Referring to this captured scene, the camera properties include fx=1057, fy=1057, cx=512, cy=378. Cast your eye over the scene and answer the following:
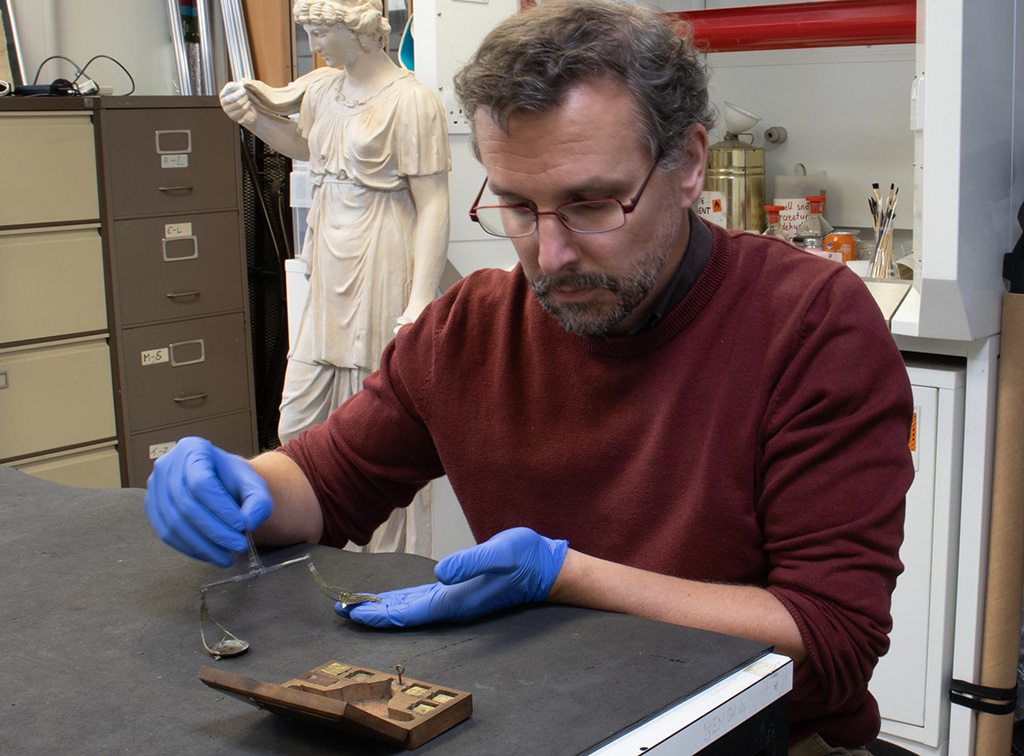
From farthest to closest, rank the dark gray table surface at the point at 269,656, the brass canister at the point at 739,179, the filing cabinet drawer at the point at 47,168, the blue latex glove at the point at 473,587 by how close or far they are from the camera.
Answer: the filing cabinet drawer at the point at 47,168 < the brass canister at the point at 739,179 < the blue latex glove at the point at 473,587 < the dark gray table surface at the point at 269,656

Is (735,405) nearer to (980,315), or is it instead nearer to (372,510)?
(372,510)

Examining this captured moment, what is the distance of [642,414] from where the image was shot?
1.09m

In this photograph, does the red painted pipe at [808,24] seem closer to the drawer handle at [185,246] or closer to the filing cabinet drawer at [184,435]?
the drawer handle at [185,246]

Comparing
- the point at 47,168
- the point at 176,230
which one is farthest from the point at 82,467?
the point at 47,168

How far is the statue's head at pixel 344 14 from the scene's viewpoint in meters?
2.22

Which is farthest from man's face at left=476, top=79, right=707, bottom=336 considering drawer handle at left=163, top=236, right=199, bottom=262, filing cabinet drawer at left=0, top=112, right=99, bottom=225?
drawer handle at left=163, top=236, right=199, bottom=262

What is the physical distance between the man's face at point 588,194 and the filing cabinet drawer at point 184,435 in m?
2.36

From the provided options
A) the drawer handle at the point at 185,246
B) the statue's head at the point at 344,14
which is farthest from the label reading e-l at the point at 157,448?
the statue's head at the point at 344,14

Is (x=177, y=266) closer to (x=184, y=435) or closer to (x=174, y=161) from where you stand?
(x=174, y=161)

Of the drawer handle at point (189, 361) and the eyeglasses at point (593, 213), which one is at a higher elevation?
the eyeglasses at point (593, 213)

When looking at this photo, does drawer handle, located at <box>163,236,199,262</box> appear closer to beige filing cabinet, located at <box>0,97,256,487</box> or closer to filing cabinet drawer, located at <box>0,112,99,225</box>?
beige filing cabinet, located at <box>0,97,256,487</box>

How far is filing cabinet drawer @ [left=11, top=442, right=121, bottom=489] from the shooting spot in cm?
310

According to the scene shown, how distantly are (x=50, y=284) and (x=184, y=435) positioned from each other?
68 cm

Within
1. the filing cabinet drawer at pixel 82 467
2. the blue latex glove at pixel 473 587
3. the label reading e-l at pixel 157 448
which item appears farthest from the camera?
the label reading e-l at pixel 157 448
